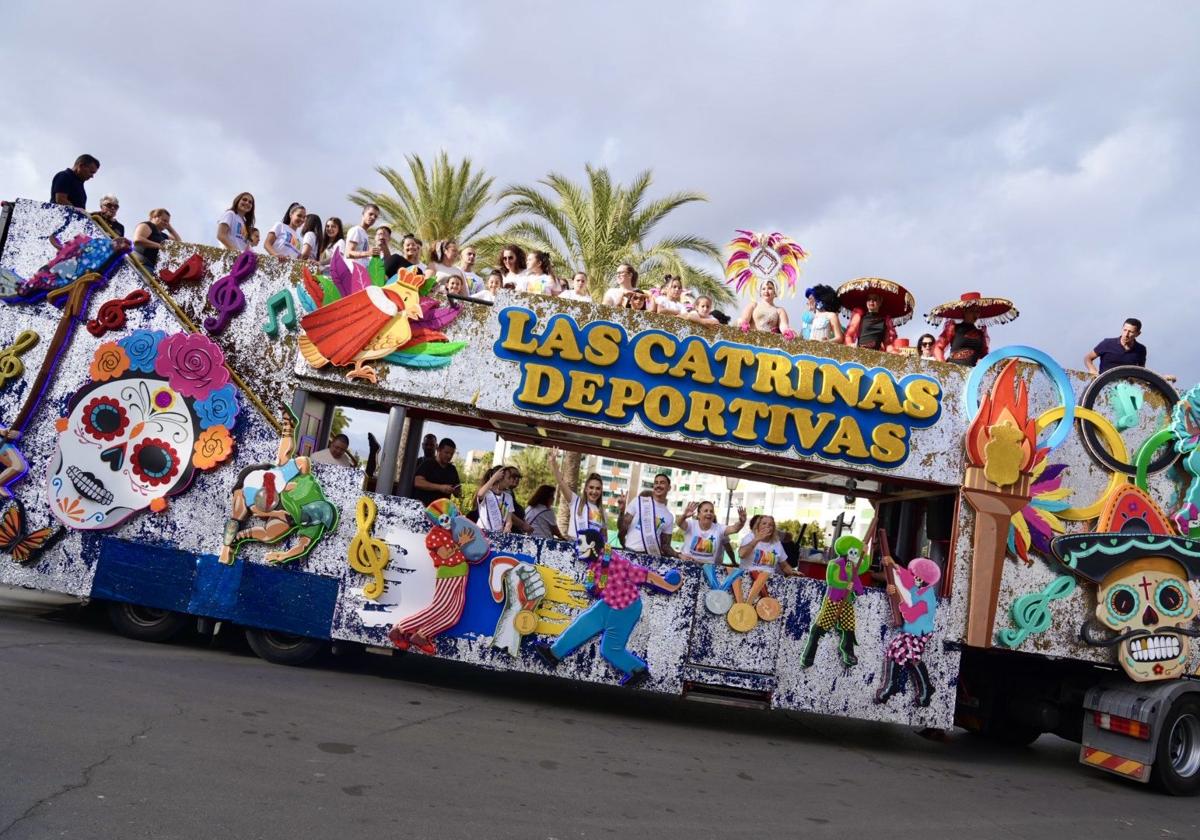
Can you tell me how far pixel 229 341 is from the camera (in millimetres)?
8719

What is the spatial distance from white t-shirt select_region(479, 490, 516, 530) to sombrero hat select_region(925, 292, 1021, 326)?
5.12 meters

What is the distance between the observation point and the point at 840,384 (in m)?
8.68

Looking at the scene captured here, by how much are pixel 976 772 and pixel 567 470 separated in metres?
11.8

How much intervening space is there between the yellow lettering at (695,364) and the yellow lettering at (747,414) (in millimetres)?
333

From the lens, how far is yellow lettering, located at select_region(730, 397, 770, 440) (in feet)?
28.3

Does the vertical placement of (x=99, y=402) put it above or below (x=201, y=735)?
above

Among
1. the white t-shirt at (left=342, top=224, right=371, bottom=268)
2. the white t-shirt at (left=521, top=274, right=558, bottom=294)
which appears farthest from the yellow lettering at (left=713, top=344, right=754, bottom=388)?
the white t-shirt at (left=342, top=224, right=371, bottom=268)

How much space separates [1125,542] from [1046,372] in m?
1.74

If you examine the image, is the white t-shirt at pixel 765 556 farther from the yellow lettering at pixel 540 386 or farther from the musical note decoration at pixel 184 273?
the musical note decoration at pixel 184 273

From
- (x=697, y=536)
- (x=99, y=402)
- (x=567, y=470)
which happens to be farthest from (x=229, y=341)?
(x=567, y=470)

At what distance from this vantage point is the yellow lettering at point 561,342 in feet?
28.2

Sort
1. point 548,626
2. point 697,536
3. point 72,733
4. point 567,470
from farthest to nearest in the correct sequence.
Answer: point 567,470 → point 697,536 → point 548,626 → point 72,733

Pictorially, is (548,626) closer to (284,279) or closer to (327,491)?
(327,491)

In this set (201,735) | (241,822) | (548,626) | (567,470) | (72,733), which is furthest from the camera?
(567,470)
